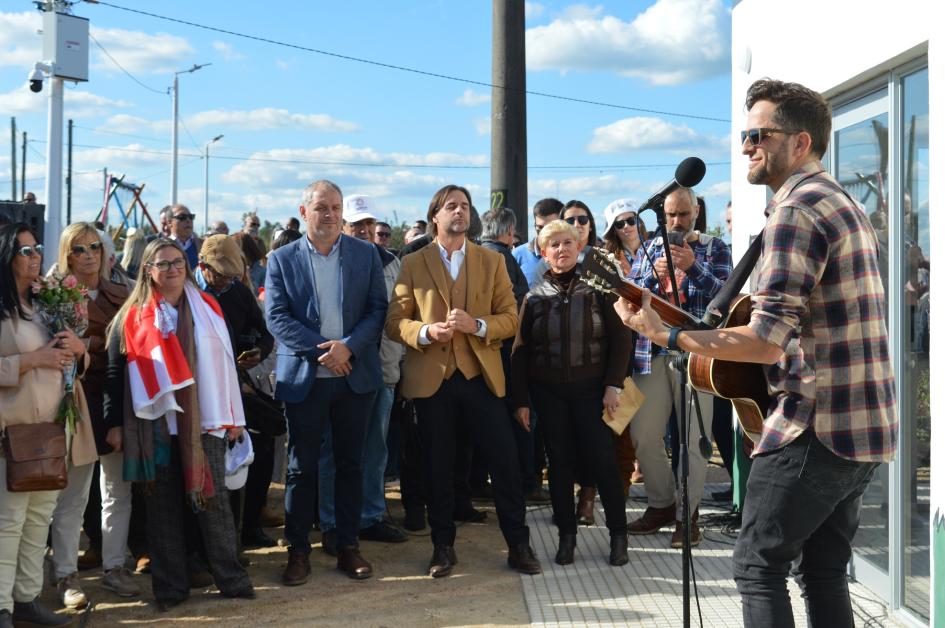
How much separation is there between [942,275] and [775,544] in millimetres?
1782

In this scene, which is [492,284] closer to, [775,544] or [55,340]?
[55,340]

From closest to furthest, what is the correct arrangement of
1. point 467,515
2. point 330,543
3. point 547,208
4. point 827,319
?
point 827,319, point 330,543, point 467,515, point 547,208

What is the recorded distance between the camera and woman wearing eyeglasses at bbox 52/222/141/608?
5.42 meters

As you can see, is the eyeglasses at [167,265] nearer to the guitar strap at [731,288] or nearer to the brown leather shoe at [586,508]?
the guitar strap at [731,288]

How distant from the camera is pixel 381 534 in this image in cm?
675

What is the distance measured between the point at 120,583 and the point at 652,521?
3.49m

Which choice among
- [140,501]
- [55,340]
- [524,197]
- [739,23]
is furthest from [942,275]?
[524,197]

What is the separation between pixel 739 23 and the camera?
6938mm

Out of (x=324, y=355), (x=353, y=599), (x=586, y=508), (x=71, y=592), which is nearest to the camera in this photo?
(x=71, y=592)

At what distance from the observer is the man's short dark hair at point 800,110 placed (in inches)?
127

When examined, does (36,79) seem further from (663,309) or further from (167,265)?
(663,309)

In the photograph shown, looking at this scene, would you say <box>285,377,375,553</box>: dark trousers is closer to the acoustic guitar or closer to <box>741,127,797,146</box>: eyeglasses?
the acoustic guitar

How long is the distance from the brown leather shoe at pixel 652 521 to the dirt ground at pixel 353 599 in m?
1.03

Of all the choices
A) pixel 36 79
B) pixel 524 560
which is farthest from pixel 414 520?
pixel 36 79
